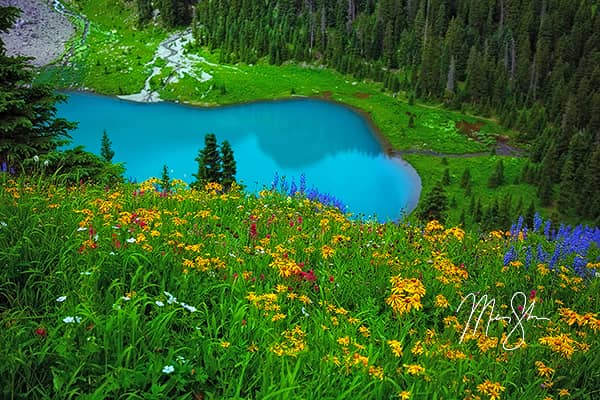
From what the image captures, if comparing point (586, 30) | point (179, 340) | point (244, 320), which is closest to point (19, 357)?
point (179, 340)

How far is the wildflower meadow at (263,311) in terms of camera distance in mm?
4023

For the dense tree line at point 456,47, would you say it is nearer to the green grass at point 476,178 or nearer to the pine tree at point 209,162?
the green grass at point 476,178

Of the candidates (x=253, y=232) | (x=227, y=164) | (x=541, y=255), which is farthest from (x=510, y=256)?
(x=227, y=164)

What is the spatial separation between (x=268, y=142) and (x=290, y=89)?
31.8 m

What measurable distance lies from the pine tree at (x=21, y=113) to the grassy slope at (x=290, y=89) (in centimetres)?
5085

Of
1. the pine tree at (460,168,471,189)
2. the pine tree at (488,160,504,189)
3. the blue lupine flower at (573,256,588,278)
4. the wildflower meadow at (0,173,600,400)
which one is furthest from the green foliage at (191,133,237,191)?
the pine tree at (488,160,504,189)

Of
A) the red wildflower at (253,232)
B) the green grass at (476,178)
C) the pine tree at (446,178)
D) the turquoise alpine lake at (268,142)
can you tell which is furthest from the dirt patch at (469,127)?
the red wildflower at (253,232)

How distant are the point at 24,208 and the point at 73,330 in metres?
2.96

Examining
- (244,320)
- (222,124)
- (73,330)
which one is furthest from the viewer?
(222,124)

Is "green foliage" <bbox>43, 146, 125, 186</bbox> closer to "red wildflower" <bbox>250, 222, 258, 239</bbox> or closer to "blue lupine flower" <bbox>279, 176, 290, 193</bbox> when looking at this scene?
"blue lupine flower" <bbox>279, 176, 290, 193</bbox>

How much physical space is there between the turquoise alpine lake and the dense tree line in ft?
84.0

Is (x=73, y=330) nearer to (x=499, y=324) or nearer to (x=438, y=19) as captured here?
(x=499, y=324)

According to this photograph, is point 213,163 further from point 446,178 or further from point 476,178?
point 476,178

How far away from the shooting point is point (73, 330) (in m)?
4.15
